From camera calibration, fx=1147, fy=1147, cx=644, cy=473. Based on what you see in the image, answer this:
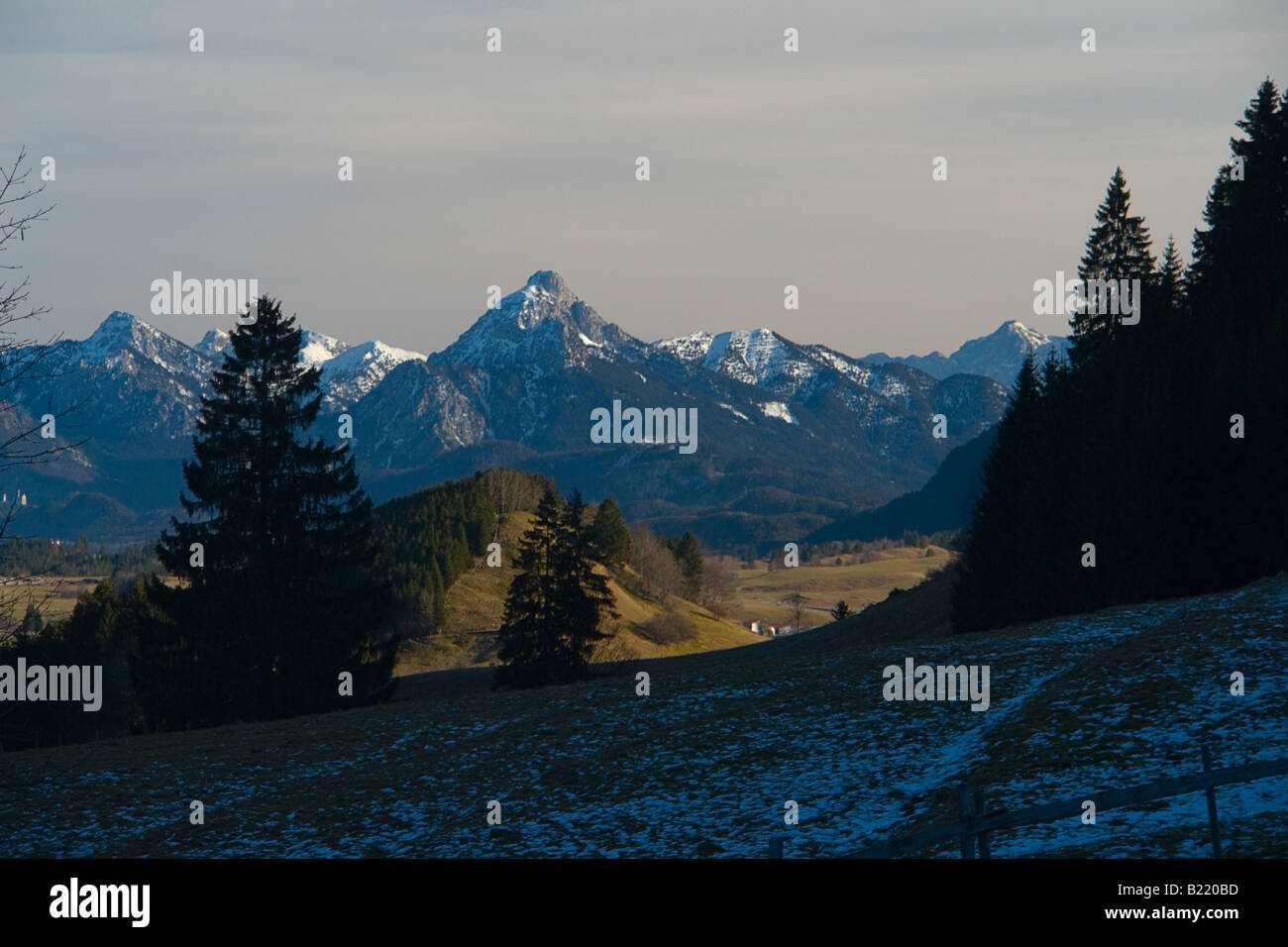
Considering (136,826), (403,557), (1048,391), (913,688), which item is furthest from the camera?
(403,557)

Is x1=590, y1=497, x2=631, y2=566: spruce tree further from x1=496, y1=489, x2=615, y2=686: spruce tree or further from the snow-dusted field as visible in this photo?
the snow-dusted field

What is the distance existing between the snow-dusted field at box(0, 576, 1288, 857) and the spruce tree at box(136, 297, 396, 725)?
28.2 feet

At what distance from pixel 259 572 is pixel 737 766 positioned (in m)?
23.4

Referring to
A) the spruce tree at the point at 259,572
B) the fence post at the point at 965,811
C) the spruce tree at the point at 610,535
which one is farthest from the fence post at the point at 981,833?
the spruce tree at the point at 610,535

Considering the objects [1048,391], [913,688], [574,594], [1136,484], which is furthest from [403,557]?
[913,688]

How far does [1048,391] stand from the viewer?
53.4 m

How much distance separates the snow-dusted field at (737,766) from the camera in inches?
680

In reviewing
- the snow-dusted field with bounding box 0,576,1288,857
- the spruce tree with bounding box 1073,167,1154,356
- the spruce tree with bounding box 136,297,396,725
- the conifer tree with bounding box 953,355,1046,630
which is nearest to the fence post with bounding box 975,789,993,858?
the snow-dusted field with bounding box 0,576,1288,857

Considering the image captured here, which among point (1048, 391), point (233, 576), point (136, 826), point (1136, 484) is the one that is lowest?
point (136, 826)

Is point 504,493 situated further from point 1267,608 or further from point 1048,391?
point 1267,608

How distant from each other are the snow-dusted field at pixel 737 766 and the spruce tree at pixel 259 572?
860 centimetres

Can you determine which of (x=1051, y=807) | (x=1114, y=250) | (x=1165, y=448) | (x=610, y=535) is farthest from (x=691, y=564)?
(x=1051, y=807)
